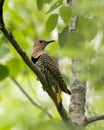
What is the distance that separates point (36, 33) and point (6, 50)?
11.6 ft

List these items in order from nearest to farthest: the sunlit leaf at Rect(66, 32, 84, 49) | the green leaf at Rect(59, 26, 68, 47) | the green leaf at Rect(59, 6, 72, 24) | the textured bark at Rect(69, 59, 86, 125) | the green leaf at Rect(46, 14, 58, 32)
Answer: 1. the sunlit leaf at Rect(66, 32, 84, 49)
2. the green leaf at Rect(59, 26, 68, 47)
3. the green leaf at Rect(59, 6, 72, 24)
4. the green leaf at Rect(46, 14, 58, 32)
5. the textured bark at Rect(69, 59, 86, 125)

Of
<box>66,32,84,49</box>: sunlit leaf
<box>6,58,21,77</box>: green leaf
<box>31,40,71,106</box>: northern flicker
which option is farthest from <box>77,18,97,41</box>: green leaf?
<box>6,58,21,77</box>: green leaf

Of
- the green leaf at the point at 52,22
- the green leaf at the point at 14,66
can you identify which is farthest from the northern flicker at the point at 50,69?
the green leaf at the point at 52,22

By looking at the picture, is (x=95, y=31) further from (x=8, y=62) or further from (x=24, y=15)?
(x=24, y=15)

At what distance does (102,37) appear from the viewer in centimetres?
166

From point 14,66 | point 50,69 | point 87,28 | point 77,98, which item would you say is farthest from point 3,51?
point 87,28

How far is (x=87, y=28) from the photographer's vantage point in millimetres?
2074

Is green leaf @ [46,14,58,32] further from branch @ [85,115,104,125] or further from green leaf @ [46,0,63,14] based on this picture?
branch @ [85,115,104,125]

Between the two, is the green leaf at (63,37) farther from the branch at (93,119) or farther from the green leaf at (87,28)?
the branch at (93,119)

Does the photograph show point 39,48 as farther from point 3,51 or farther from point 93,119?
point 93,119

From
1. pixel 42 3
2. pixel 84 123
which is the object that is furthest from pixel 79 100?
pixel 42 3

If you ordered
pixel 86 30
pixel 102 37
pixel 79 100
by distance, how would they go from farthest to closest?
pixel 79 100, pixel 86 30, pixel 102 37

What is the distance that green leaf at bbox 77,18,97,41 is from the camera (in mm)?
1860

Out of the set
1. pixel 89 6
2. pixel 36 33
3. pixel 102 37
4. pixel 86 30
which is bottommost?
pixel 36 33
